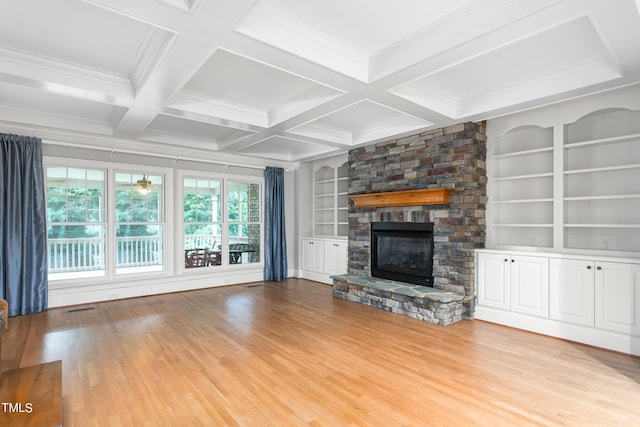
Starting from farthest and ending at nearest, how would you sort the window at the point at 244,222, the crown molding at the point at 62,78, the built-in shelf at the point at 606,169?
1. the window at the point at 244,222
2. the built-in shelf at the point at 606,169
3. the crown molding at the point at 62,78

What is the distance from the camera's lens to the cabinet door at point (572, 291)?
146 inches

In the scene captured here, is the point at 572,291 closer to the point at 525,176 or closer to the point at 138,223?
the point at 525,176

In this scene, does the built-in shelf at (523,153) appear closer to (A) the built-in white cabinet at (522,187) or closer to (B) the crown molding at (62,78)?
(A) the built-in white cabinet at (522,187)

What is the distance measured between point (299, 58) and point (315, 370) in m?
2.68

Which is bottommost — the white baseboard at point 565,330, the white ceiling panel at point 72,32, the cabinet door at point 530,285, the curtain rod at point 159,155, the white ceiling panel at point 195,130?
the white baseboard at point 565,330

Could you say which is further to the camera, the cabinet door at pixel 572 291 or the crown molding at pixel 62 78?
the cabinet door at pixel 572 291

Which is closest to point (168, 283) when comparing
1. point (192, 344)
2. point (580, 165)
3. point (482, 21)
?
point (192, 344)

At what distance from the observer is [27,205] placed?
16.1ft

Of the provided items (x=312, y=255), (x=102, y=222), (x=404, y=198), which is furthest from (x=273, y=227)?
(x=404, y=198)

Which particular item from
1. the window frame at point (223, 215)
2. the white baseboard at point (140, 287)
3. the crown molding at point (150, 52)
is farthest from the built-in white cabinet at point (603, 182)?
the white baseboard at point (140, 287)

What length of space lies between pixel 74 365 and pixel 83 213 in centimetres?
316

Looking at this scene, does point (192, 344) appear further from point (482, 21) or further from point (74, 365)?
point (482, 21)

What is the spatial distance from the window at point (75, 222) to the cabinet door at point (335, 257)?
13.1 feet

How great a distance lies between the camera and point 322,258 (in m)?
7.40
